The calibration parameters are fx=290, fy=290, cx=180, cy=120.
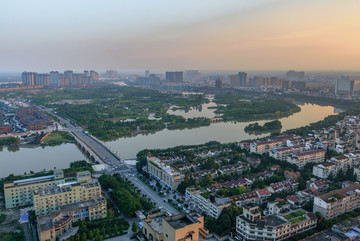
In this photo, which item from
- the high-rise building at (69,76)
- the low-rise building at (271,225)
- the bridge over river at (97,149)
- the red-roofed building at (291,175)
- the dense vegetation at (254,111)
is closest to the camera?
the low-rise building at (271,225)

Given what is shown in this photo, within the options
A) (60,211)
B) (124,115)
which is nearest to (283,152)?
(60,211)

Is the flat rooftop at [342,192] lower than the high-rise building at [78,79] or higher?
lower

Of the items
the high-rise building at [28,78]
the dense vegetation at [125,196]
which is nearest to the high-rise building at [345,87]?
the dense vegetation at [125,196]

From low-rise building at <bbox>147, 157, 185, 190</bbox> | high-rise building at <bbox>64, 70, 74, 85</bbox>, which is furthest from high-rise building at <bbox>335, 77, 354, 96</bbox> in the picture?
high-rise building at <bbox>64, 70, 74, 85</bbox>

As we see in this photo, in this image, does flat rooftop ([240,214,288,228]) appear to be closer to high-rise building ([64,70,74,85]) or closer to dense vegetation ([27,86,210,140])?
dense vegetation ([27,86,210,140])

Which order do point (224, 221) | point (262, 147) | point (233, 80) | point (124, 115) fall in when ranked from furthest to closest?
1. point (233, 80)
2. point (124, 115)
3. point (262, 147)
4. point (224, 221)

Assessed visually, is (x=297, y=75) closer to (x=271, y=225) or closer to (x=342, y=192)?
(x=342, y=192)

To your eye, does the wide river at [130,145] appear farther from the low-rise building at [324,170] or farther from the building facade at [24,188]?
the low-rise building at [324,170]
